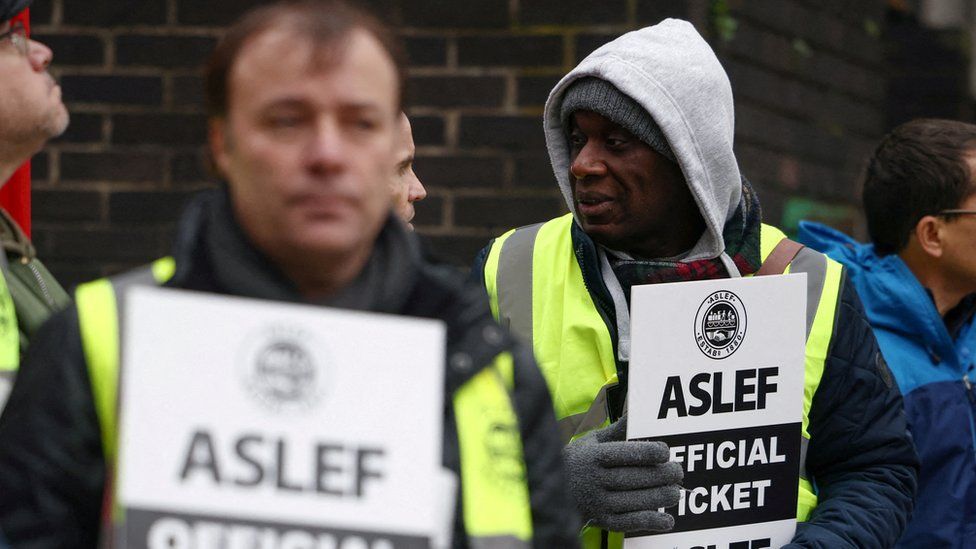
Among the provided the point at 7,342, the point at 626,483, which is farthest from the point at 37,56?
the point at 626,483

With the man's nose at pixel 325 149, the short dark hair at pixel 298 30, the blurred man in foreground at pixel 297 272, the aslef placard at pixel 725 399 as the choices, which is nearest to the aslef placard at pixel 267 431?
the blurred man in foreground at pixel 297 272

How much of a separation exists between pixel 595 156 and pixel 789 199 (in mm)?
3232

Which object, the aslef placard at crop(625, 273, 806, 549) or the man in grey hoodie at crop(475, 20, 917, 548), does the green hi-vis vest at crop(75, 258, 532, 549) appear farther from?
the man in grey hoodie at crop(475, 20, 917, 548)

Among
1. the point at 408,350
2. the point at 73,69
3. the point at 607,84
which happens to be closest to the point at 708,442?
the point at 607,84

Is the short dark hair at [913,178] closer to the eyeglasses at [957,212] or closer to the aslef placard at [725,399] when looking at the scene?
the eyeglasses at [957,212]

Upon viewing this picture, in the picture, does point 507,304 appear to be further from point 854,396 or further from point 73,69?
point 73,69

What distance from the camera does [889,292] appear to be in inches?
157

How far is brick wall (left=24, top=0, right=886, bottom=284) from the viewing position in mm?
5449

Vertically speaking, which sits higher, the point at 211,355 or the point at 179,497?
the point at 211,355

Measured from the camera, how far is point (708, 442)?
2.96m

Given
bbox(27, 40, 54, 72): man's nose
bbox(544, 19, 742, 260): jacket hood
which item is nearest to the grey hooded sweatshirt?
bbox(544, 19, 742, 260): jacket hood

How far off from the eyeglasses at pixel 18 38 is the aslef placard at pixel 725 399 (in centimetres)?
125

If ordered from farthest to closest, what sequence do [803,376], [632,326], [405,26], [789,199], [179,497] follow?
[789,199], [405,26], [803,376], [632,326], [179,497]

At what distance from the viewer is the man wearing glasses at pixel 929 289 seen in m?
3.79
